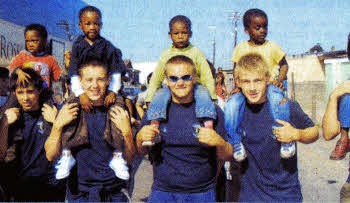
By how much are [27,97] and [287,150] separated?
7.92 feet

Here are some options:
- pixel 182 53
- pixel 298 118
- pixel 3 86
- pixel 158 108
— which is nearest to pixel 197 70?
pixel 182 53

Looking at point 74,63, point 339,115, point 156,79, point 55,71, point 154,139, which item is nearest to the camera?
point 154,139

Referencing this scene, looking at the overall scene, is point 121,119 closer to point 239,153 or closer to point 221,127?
point 221,127

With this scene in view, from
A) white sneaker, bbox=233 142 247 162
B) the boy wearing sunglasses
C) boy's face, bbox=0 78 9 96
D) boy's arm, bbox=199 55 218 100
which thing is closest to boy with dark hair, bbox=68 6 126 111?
boy's arm, bbox=199 55 218 100

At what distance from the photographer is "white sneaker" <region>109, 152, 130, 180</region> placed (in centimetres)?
298

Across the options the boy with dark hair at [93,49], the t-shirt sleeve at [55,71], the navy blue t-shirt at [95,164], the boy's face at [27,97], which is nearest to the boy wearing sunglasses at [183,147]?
the navy blue t-shirt at [95,164]

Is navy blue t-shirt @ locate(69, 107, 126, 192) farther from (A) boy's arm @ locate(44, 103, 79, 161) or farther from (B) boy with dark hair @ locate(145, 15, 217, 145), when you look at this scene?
(B) boy with dark hair @ locate(145, 15, 217, 145)

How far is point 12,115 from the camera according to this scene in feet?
11.1

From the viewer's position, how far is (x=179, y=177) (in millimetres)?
2906

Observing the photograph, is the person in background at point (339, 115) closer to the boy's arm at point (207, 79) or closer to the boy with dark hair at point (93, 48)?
the boy's arm at point (207, 79)

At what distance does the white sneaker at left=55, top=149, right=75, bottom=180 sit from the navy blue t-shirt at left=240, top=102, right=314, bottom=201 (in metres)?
1.44

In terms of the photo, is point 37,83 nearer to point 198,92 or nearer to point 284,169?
point 198,92

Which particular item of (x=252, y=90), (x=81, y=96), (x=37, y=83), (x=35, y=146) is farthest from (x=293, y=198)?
(x=37, y=83)

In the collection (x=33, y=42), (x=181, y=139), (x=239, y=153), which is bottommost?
(x=239, y=153)
